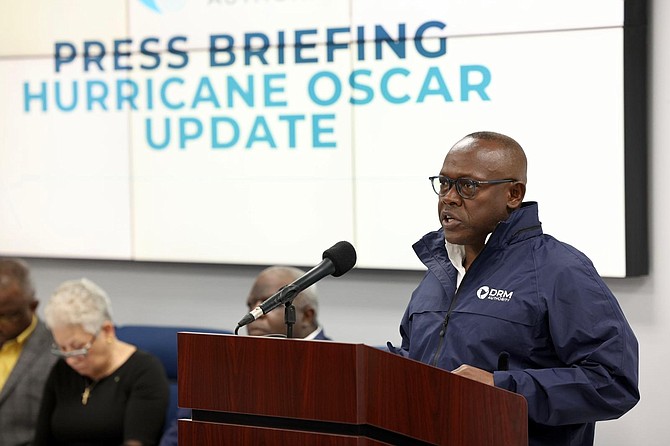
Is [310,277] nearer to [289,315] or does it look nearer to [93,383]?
[289,315]

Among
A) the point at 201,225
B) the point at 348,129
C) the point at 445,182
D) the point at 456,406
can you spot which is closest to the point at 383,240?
the point at 348,129

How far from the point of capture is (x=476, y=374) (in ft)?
7.80

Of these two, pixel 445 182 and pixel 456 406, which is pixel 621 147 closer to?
pixel 445 182

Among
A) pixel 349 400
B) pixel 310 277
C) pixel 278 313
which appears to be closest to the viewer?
pixel 349 400

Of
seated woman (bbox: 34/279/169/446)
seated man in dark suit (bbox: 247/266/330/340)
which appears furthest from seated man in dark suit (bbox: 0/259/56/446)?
seated man in dark suit (bbox: 247/266/330/340)

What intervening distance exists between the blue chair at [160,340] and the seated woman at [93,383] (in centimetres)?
22

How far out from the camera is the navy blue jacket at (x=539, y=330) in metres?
2.43

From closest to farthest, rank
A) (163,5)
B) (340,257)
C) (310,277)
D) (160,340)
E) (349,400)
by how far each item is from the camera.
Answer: (349,400) → (310,277) → (340,257) → (160,340) → (163,5)

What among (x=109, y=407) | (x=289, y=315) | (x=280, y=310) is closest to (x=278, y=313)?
(x=280, y=310)

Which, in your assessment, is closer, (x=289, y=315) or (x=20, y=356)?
(x=289, y=315)

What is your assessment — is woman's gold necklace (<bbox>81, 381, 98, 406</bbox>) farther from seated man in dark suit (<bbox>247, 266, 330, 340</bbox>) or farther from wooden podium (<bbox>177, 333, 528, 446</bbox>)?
wooden podium (<bbox>177, 333, 528, 446</bbox>)

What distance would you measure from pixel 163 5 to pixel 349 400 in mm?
3198

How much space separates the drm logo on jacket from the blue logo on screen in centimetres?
275

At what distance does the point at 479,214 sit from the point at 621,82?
161 cm
